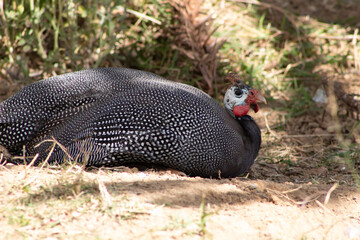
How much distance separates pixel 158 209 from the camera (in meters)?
2.39

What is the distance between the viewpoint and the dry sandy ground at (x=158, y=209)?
7.18 ft

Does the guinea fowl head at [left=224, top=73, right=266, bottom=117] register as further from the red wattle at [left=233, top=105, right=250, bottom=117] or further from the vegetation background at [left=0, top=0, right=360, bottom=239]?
the vegetation background at [left=0, top=0, right=360, bottom=239]

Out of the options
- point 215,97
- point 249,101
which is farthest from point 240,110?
point 215,97

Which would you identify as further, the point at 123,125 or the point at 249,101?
the point at 249,101

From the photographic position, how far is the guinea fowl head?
13.0 feet

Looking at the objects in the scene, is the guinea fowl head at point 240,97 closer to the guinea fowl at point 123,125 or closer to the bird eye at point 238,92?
the bird eye at point 238,92

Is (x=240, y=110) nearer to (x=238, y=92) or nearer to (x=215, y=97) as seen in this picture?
(x=238, y=92)

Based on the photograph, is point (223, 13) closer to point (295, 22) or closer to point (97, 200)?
point (295, 22)

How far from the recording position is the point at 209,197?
2.72 meters

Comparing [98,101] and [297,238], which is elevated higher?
[98,101]

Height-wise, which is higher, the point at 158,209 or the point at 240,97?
the point at 240,97

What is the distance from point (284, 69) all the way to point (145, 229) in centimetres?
418

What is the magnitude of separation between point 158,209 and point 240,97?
1.90 meters

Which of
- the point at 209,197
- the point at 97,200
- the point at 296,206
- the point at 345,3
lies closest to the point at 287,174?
the point at 296,206
